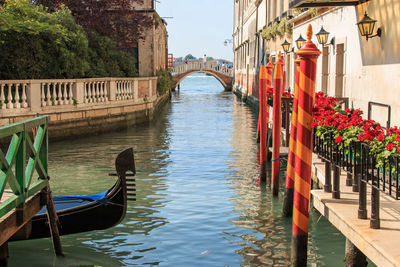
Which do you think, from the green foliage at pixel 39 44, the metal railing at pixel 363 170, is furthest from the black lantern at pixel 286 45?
the metal railing at pixel 363 170

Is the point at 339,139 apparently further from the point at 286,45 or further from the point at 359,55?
the point at 286,45

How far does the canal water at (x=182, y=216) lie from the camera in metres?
A: 6.19

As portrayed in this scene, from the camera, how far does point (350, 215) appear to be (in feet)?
16.4

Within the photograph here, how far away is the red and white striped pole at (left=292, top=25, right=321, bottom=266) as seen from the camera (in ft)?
17.0

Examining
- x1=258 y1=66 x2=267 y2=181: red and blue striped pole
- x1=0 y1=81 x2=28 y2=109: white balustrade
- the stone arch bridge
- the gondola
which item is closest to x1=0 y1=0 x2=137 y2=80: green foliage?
x1=0 y1=81 x2=28 y2=109: white balustrade

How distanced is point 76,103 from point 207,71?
3838 cm

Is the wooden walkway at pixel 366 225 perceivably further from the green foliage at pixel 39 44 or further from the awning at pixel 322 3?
the green foliage at pixel 39 44

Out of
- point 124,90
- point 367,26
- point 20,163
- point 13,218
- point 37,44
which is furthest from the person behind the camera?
point 124,90

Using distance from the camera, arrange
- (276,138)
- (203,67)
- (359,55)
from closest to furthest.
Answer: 1. (276,138)
2. (359,55)
3. (203,67)

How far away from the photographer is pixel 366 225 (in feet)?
15.4

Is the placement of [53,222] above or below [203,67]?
below

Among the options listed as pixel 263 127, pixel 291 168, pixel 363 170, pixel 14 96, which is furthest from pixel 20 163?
pixel 14 96

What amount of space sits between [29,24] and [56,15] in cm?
270

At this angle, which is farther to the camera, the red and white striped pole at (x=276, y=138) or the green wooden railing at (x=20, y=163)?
the red and white striped pole at (x=276, y=138)
